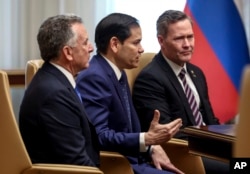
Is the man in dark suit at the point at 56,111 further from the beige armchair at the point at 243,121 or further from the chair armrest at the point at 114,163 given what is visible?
the beige armchair at the point at 243,121

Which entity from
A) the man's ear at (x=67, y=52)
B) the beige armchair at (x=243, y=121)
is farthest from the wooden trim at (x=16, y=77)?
the beige armchair at (x=243, y=121)

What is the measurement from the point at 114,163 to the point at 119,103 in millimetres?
287

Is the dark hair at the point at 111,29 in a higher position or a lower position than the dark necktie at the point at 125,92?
higher

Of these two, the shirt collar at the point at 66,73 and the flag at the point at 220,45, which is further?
the flag at the point at 220,45

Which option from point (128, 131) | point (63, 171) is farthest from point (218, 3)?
point (63, 171)

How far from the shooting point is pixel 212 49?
411 centimetres

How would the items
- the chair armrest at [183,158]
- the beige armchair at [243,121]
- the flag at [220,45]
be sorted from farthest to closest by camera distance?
the flag at [220,45]
the chair armrest at [183,158]
the beige armchair at [243,121]

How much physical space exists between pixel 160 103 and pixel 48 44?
→ 890 mm

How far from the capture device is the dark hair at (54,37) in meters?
2.40

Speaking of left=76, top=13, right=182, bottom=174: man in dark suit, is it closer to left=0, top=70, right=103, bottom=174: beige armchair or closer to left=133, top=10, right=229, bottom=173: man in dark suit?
left=133, top=10, right=229, bottom=173: man in dark suit

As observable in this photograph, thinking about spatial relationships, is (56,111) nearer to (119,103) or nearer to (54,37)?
(54,37)

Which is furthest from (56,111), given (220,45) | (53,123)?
(220,45)

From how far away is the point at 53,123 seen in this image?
224cm

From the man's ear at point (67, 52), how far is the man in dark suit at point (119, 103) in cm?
30
